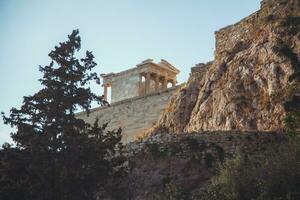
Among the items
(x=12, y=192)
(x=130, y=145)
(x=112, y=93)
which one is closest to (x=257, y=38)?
(x=130, y=145)

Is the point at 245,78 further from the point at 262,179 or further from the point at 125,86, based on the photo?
the point at 125,86

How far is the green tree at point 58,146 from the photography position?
14.5 meters

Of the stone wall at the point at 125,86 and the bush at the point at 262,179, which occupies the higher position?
the stone wall at the point at 125,86

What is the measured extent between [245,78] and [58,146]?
36.8ft

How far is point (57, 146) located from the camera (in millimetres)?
15117

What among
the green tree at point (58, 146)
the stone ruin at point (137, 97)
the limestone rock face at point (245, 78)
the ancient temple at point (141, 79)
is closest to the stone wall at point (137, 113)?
the stone ruin at point (137, 97)

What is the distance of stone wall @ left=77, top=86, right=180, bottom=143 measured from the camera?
33312 mm

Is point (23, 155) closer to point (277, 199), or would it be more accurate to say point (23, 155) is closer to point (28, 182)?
point (28, 182)

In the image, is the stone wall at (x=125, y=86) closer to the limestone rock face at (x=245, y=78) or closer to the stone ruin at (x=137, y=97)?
the stone ruin at (x=137, y=97)

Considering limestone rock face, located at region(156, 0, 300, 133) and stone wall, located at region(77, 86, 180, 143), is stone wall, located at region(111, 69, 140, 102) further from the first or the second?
limestone rock face, located at region(156, 0, 300, 133)

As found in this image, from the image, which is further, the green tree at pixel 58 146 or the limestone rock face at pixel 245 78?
the limestone rock face at pixel 245 78

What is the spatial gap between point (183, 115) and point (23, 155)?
521 inches

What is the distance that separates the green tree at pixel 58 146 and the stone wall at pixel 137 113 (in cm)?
1616

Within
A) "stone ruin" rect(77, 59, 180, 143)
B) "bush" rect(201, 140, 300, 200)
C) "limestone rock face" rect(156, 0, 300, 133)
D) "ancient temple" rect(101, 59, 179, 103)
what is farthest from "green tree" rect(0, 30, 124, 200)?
"ancient temple" rect(101, 59, 179, 103)
